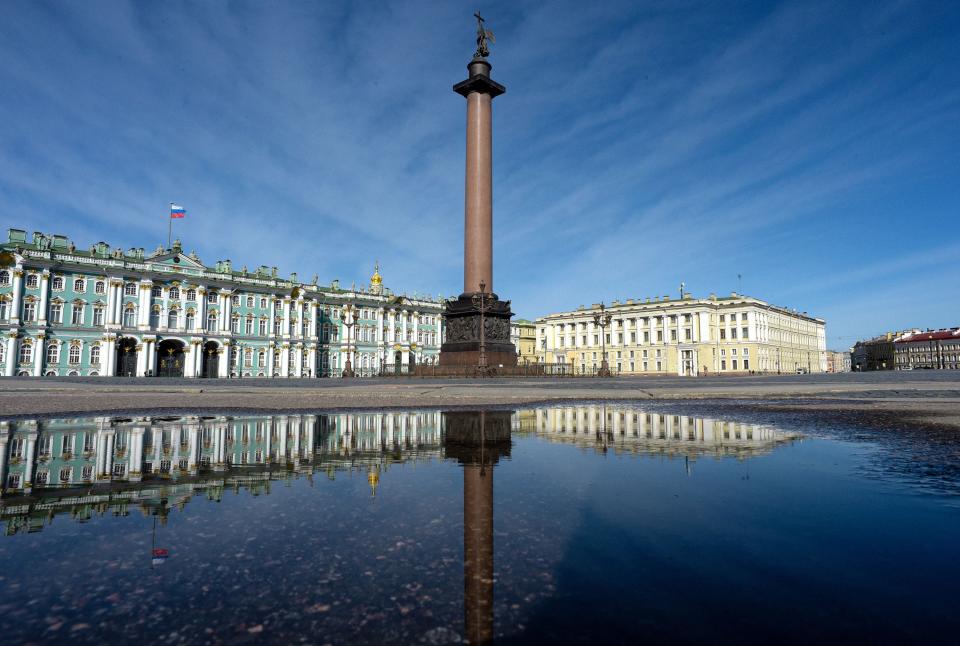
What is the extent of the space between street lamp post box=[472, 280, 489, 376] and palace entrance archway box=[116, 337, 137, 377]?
41248 mm

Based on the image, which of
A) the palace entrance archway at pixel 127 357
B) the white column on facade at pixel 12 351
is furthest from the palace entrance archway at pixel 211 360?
the white column on facade at pixel 12 351

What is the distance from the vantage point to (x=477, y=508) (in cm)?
329

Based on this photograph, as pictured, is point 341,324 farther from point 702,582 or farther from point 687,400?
point 702,582

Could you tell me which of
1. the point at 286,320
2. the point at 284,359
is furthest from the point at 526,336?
the point at 284,359

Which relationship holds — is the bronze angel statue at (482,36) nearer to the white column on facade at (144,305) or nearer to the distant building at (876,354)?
the white column on facade at (144,305)

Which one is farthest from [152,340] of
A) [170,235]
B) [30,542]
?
[30,542]

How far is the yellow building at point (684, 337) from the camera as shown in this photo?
87188mm

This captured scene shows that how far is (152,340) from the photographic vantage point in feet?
176

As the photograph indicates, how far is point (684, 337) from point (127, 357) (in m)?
76.9

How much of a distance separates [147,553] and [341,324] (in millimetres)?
72987

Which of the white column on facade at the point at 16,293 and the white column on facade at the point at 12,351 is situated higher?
the white column on facade at the point at 16,293

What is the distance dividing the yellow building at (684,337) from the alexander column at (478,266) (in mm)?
56905

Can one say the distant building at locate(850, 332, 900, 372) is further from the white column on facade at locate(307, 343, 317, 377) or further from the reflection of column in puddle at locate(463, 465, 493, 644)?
the reflection of column in puddle at locate(463, 465, 493, 644)

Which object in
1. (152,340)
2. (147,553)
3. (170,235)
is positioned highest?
(170,235)
